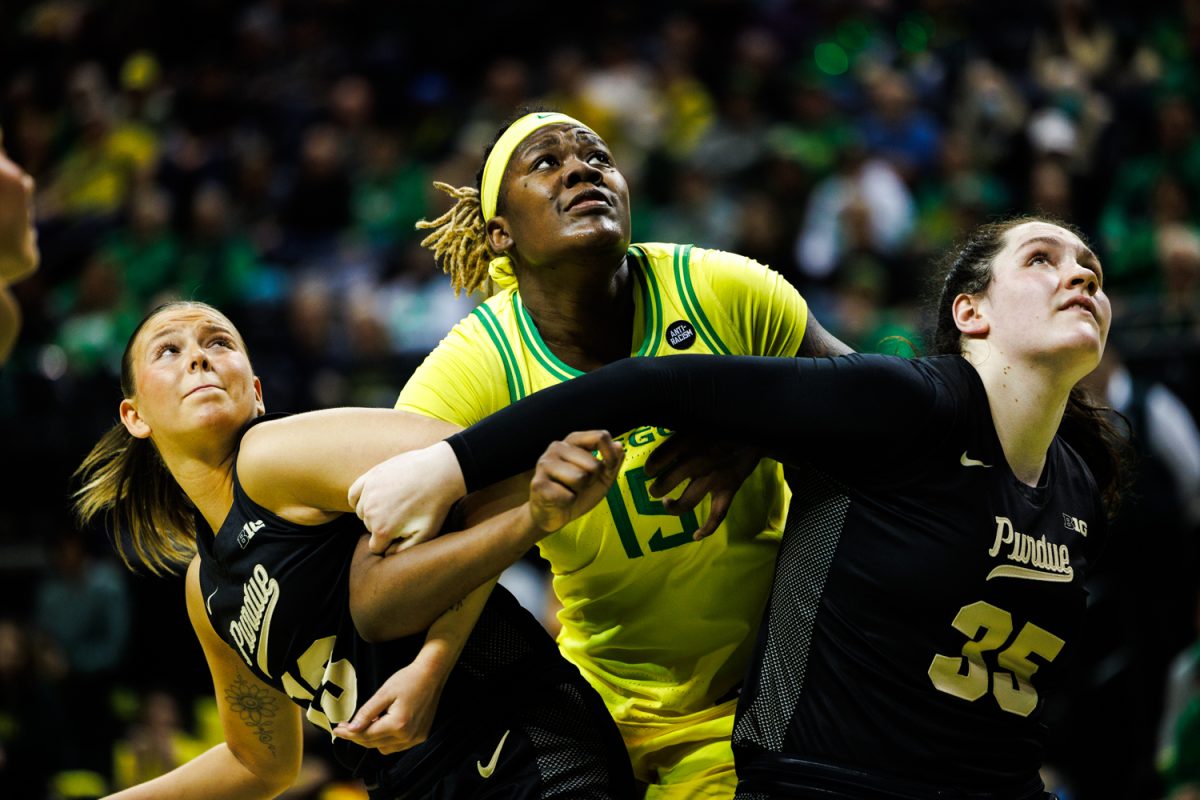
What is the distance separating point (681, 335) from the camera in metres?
3.65

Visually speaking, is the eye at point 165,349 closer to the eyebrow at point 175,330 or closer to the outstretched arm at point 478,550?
the eyebrow at point 175,330

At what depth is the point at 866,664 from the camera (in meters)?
3.13

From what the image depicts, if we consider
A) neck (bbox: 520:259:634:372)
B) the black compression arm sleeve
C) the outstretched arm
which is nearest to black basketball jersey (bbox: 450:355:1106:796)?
the black compression arm sleeve

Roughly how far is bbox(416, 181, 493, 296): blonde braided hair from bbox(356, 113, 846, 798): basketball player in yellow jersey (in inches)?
14.7

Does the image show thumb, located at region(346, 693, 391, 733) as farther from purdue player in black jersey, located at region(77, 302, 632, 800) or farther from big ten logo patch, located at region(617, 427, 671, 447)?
big ten logo patch, located at region(617, 427, 671, 447)

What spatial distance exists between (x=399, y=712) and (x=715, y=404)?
891 mm

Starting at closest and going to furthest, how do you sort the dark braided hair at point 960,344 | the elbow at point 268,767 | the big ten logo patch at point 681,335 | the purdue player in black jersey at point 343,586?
the purdue player in black jersey at point 343,586, the dark braided hair at point 960,344, the big ten logo patch at point 681,335, the elbow at point 268,767

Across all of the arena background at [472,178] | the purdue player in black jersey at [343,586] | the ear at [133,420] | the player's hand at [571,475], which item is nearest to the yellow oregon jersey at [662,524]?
the purdue player in black jersey at [343,586]

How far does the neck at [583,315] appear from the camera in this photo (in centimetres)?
370

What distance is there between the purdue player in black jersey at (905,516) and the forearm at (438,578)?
0.11 meters

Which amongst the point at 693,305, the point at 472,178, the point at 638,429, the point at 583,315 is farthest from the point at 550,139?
the point at 472,178

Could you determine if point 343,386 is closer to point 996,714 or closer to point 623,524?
point 623,524

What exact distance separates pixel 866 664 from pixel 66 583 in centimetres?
707

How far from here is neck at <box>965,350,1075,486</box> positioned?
315cm
